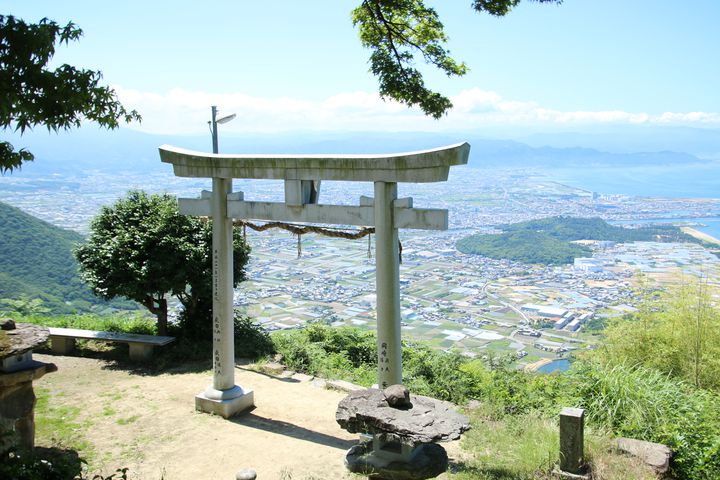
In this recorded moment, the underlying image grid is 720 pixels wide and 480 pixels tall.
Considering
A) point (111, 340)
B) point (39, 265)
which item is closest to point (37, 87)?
point (111, 340)

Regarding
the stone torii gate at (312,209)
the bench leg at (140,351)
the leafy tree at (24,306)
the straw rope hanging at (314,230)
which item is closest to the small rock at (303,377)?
the stone torii gate at (312,209)

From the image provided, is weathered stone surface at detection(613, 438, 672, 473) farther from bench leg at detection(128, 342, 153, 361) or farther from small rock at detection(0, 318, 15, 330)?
bench leg at detection(128, 342, 153, 361)

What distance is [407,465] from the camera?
496 centimetres

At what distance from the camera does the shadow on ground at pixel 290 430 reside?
732cm

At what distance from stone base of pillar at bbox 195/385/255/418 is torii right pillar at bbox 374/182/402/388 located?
258 cm

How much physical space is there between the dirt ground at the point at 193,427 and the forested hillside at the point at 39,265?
689 centimetres

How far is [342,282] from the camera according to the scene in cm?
2342

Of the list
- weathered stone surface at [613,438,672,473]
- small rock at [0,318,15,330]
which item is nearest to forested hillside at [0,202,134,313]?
small rock at [0,318,15,330]

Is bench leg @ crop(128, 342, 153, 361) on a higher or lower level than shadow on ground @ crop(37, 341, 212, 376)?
higher

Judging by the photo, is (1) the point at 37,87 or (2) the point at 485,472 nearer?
(1) the point at 37,87

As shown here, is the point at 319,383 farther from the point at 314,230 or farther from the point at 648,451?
the point at 648,451

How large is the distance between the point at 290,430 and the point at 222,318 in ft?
6.05

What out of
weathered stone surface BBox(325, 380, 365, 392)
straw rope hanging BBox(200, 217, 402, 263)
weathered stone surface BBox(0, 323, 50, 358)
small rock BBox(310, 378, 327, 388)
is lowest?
small rock BBox(310, 378, 327, 388)

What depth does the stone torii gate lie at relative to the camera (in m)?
6.36
